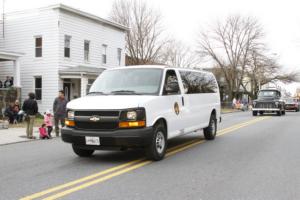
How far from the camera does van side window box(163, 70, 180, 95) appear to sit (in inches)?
371

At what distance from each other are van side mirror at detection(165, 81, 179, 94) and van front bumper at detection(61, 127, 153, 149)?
1.37 m

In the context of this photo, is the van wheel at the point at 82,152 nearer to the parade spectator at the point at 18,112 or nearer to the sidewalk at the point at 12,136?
the sidewalk at the point at 12,136

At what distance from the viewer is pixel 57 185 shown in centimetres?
654

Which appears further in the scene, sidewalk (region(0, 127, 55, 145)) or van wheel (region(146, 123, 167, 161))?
sidewalk (region(0, 127, 55, 145))

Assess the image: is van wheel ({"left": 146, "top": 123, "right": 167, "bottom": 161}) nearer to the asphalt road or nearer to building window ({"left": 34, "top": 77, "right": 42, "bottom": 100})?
the asphalt road

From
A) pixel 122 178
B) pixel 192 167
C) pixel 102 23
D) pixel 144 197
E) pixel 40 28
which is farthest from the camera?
pixel 102 23

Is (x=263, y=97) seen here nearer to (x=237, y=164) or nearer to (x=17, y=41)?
(x=17, y=41)

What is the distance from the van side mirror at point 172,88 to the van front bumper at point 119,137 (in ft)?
4.48

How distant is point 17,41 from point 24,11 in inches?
83.4

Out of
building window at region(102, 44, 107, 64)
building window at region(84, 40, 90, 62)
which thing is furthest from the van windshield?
building window at region(102, 44, 107, 64)

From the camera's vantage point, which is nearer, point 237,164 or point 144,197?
point 144,197

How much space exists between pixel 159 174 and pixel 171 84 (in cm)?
287

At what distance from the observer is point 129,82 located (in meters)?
9.43

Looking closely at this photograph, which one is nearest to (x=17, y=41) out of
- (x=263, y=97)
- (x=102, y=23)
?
(x=102, y=23)
